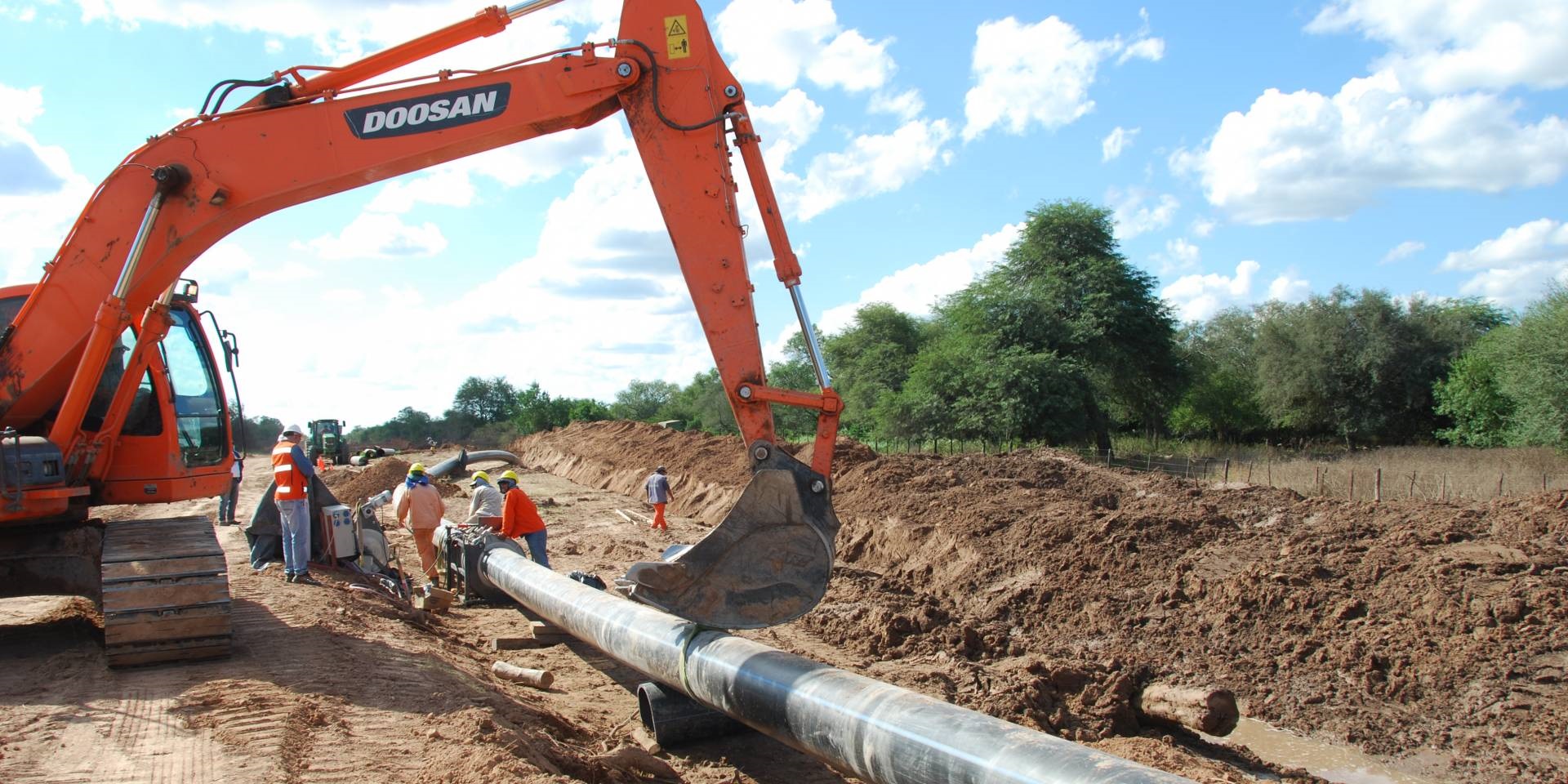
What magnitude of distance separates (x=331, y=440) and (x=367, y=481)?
16.2 metres

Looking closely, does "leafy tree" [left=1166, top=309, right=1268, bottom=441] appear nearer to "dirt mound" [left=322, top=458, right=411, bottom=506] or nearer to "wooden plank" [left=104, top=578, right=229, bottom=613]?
"dirt mound" [left=322, top=458, right=411, bottom=506]

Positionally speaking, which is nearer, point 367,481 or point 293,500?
point 293,500

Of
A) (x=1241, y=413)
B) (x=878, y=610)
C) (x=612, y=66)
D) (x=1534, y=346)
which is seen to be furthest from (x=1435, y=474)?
(x=1241, y=413)

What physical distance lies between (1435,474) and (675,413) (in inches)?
2385

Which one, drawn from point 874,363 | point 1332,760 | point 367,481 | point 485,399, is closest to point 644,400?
point 485,399

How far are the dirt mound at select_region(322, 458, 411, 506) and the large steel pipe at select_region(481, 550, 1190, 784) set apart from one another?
64.0 ft

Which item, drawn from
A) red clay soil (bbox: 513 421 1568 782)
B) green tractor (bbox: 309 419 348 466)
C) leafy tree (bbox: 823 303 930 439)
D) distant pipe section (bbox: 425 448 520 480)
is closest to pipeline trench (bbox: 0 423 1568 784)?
red clay soil (bbox: 513 421 1568 782)

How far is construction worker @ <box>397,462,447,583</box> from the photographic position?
11398 millimetres

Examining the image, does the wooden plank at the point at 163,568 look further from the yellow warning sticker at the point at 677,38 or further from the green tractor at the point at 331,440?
the green tractor at the point at 331,440

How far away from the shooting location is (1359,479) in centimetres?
1970

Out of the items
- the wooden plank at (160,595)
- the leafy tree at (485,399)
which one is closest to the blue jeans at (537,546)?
the wooden plank at (160,595)

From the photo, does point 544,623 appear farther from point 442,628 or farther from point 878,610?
point 878,610

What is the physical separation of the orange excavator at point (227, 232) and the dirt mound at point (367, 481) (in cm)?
1773

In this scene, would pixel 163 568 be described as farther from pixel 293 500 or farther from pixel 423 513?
pixel 423 513
